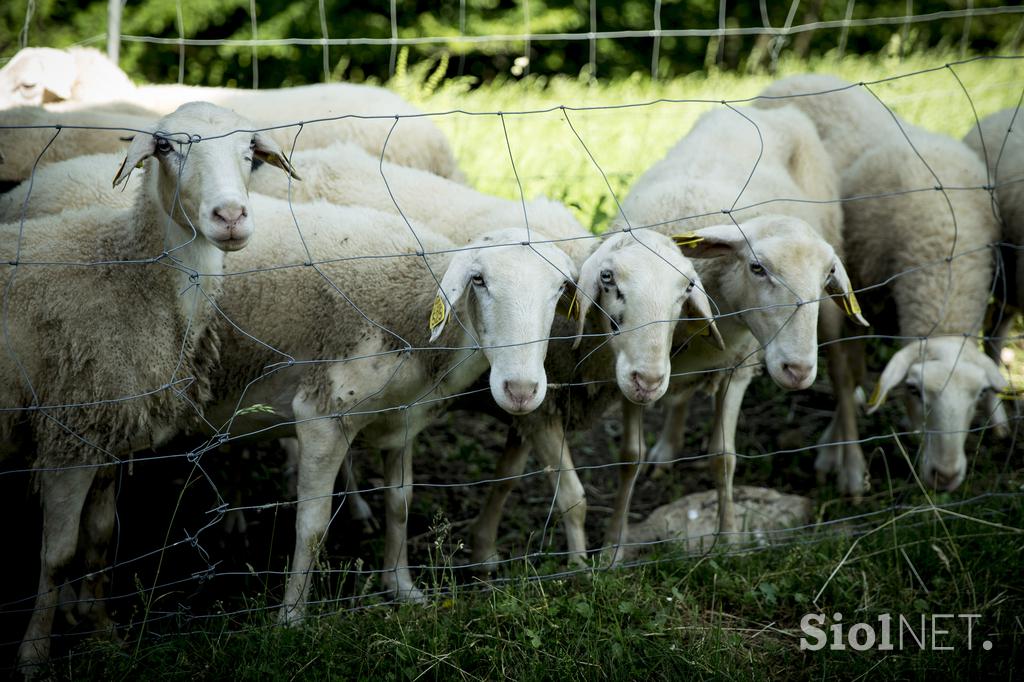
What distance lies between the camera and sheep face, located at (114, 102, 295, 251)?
2.65 meters

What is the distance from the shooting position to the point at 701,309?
3174 mm

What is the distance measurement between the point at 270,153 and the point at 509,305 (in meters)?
0.88

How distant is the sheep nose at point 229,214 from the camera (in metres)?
2.64

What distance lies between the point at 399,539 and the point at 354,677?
89 cm

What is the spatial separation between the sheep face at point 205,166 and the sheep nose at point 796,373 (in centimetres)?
169

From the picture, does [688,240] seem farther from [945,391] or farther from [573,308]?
[945,391]

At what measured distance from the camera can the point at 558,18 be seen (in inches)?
451

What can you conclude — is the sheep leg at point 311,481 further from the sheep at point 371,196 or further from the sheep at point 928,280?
the sheep at point 928,280

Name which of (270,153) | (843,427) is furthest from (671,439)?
(270,153)

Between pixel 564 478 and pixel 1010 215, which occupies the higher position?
pixel 1010 215

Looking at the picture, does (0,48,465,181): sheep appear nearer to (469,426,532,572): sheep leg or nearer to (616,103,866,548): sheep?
(616,103,866,548): sheep

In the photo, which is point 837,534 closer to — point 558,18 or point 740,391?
point 740,391

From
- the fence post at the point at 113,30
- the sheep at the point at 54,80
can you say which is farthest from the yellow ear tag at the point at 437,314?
the fence post at the point at 113,30

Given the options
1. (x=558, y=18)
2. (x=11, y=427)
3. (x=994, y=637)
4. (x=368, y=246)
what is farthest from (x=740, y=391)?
(x=558, y=18)
